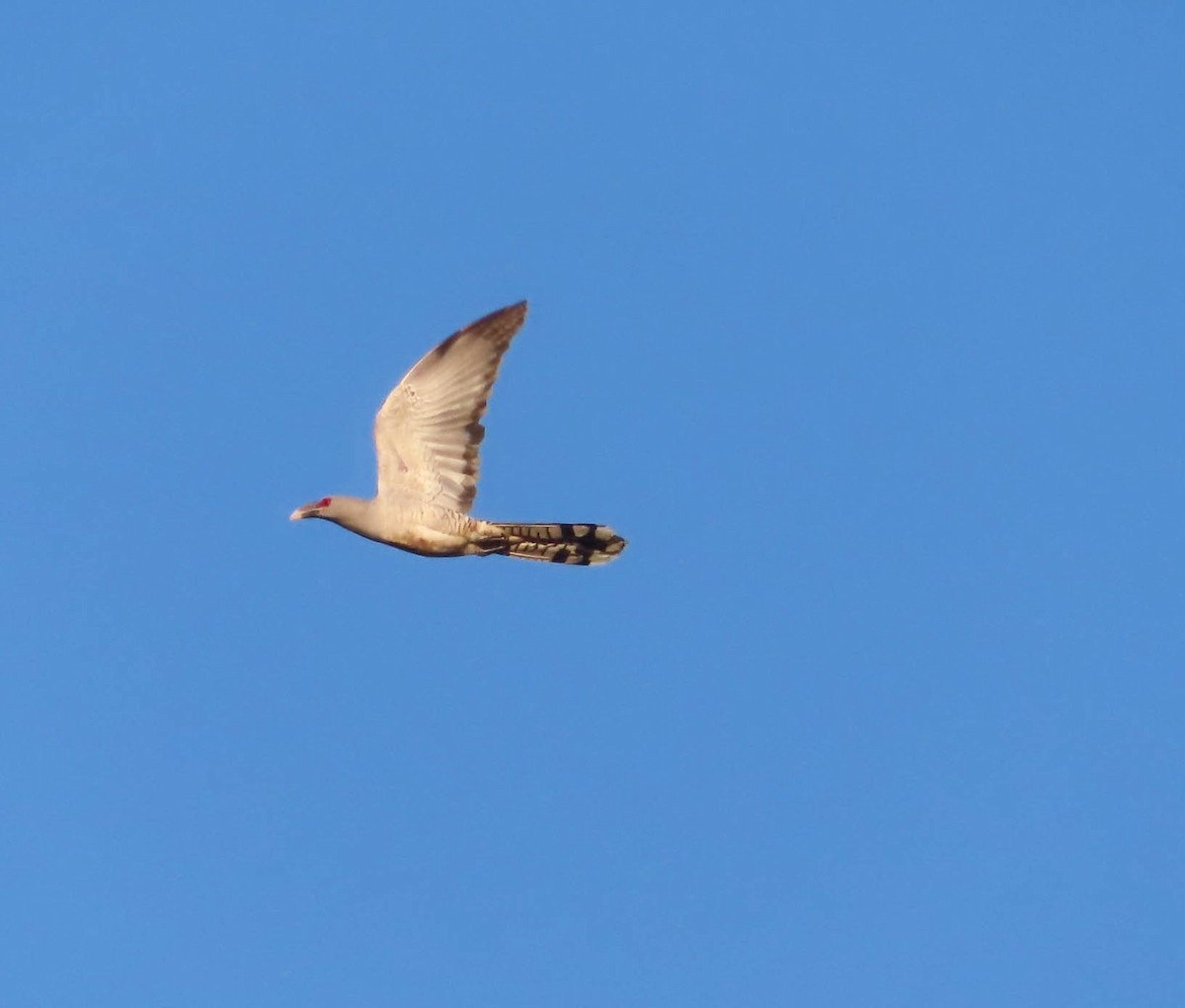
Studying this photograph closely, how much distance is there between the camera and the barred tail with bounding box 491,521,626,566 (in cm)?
3541

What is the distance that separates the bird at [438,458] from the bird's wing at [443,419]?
0.01m

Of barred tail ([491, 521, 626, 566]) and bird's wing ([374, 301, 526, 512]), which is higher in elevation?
bird's wing ([374, 301, 526, 512])

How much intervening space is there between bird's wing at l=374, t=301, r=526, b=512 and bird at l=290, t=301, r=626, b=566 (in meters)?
0.01

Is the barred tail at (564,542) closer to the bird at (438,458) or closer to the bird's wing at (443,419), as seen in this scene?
the bird at (438,458)

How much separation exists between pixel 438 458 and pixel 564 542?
7.48 feet

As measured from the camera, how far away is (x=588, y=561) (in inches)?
1411

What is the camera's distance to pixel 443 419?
34.8 meters

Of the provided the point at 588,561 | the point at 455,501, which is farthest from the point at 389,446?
the point at 588,561

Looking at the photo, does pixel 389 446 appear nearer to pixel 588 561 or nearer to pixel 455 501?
pixel 455 501

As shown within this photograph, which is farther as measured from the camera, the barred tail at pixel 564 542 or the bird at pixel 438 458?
the barred tail at pixel 564 542

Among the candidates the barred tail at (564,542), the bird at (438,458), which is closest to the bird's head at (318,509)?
the bird at (438,458)

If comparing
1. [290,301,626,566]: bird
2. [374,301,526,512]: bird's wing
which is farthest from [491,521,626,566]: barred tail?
[374,301,526,512]: bird's wing

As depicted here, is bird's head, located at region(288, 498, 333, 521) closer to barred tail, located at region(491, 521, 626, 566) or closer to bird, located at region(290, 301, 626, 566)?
bird, located at region(290, 301, 626, 566)

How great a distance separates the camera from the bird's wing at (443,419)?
34.4 metres
